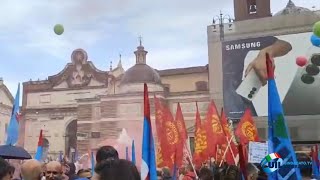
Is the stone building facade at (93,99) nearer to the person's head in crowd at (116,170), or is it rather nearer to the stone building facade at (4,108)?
the stone building facade at (4,108)

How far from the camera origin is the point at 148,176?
450 cm

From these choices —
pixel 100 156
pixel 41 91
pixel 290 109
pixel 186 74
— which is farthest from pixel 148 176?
pixel 41 91

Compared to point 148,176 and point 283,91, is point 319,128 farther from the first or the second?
point 148,176

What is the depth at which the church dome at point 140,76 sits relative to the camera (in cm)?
3606

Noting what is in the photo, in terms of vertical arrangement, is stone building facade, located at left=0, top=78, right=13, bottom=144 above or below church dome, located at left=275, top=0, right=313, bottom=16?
below

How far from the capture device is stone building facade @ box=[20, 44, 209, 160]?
3494 centimetres

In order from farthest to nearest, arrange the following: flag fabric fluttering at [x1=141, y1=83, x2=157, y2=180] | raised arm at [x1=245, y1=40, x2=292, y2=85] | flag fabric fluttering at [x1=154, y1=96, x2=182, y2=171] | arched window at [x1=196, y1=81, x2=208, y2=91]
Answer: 1. arched window at [x1=196, y1=81, x2=208, y2=91]
2. raised arm at [x1=245, y1=40, x2=292, y2=85]
3. flag fabric fluttering at [x1=154, y1=96, x2=182, y2=171]
4. flag fabric fluttering at [x1=141, y1=83, x2=157, y2=180]

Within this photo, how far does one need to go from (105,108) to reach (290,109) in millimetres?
13523

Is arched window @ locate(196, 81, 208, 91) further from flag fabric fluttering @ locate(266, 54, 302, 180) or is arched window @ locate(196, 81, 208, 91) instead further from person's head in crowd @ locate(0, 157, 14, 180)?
person's head in crowd @ locate(0, 157, 14, 180)

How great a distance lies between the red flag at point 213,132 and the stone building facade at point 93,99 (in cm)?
1905

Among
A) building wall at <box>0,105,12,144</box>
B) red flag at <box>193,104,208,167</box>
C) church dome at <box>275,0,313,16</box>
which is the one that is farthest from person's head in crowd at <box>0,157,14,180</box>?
building wall at <box>0,105,12,144</box>

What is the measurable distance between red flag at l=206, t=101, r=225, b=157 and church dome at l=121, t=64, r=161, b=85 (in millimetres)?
21058

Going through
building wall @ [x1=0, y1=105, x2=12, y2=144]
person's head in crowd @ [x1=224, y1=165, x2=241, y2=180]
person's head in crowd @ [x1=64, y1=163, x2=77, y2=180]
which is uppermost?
building wall @ [x1=0, y1=105, x2=12, y2=144]

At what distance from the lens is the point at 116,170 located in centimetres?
237
